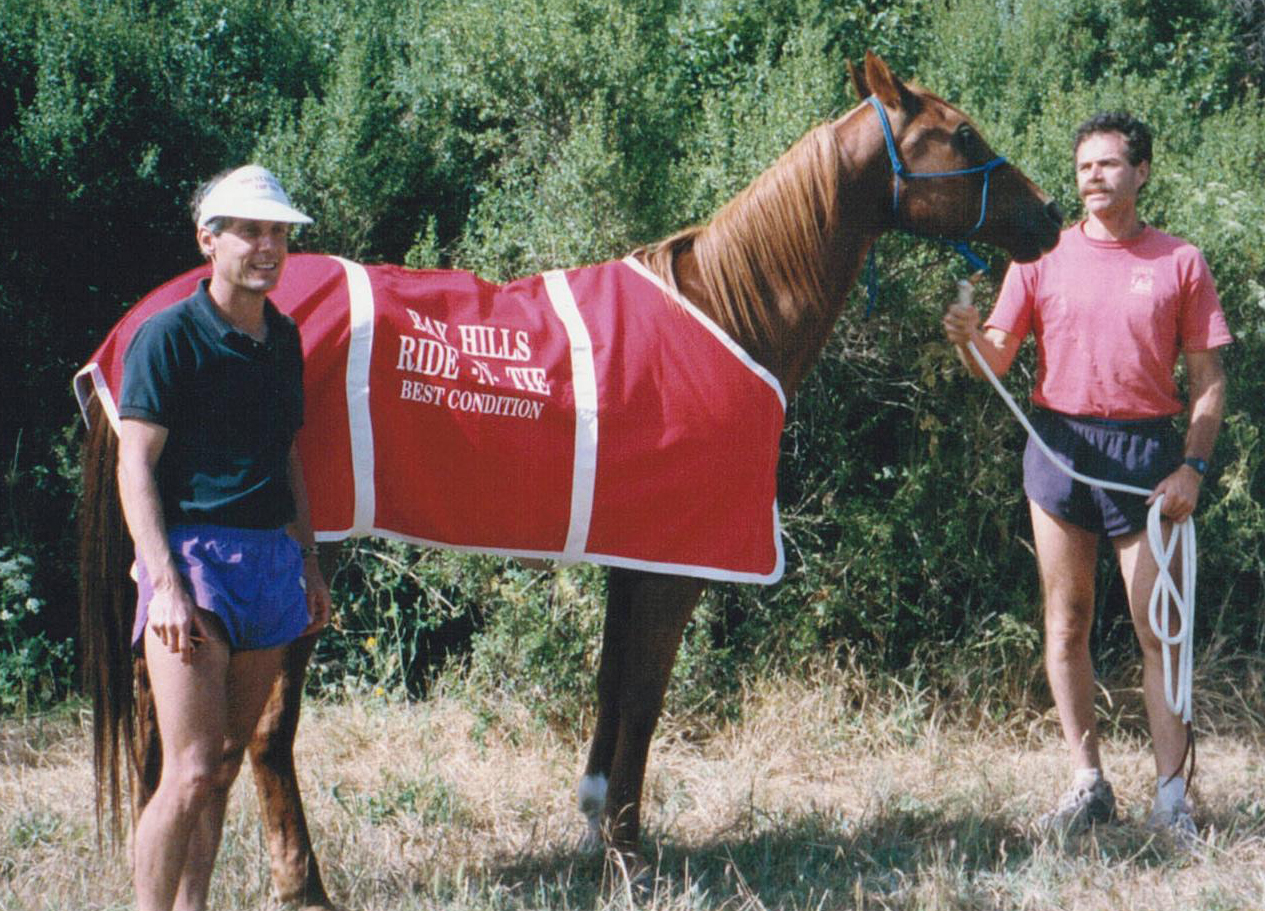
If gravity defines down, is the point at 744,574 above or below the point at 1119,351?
below

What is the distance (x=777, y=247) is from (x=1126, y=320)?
1.10 m

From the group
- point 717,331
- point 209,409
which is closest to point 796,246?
point 717,331

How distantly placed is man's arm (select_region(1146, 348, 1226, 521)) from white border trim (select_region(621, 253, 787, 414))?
1.25 m

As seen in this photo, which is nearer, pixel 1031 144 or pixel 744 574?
pixel 744 574

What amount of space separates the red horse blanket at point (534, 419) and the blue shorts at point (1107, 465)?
1008 mm

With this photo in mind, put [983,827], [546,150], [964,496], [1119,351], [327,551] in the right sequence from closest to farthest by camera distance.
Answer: [327,551], [1119,351], [983,827], [964,496], [546,150]

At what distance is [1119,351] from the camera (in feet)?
12.0

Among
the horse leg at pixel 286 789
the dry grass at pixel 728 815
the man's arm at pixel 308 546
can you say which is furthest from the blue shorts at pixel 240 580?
the dry grass at pixel 728 815

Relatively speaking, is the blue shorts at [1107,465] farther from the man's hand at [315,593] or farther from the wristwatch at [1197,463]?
the man's hand at [315,593]

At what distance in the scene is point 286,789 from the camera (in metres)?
3.23

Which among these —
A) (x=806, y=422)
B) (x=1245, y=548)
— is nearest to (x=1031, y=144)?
(x=806, y=422)

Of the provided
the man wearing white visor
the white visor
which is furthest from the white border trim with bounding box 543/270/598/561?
the white visor

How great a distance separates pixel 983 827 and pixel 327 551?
230 centimetres

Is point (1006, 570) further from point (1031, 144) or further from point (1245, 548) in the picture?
point (1031, 144)
